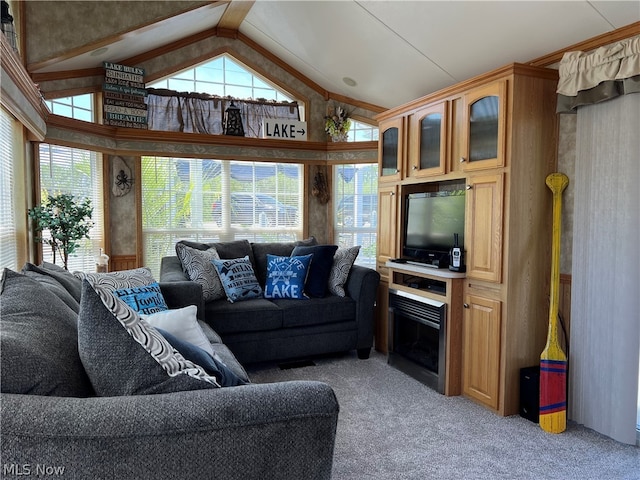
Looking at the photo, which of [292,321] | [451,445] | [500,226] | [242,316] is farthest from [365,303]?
[451,445]

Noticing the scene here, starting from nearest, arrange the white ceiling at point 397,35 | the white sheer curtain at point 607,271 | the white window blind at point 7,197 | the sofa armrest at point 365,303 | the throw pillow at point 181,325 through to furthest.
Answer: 1. the throw pillow at point 181,325
2. the white sheer curtain at point 607,271
3. the white ceiling at point 397,35
4. the white window blind at point 7,197
5. the sofa armrest at point 365,303

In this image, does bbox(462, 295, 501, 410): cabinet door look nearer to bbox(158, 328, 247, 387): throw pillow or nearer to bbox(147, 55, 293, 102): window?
bbox(158, 328, 247, 387): throw pillow

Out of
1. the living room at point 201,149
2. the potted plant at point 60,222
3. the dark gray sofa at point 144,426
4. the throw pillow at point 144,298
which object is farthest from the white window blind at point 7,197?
the dark gray sofa at point 144,426

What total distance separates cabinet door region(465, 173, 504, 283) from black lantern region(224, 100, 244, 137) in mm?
3110

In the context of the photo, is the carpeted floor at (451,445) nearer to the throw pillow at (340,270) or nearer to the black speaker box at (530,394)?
the black speaker box at (530,394)

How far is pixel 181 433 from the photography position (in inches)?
41.6

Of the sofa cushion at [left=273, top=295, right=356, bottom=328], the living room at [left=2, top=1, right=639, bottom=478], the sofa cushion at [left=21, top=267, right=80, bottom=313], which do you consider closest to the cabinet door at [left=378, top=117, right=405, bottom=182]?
the living room at [left=2, top=1, right=639, bottom=478]

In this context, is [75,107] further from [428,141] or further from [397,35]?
[428,141]

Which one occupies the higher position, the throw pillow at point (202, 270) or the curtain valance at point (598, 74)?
the curtain valance at point (598, 74)

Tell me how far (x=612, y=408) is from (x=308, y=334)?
2.14 metres

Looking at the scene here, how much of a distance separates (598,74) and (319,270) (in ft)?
8.17

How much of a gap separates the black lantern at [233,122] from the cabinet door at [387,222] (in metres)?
2.07

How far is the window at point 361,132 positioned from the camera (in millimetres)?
5516

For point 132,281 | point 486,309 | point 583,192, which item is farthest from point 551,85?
point 132,281
